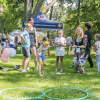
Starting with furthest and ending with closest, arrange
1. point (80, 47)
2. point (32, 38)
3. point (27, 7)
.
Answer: point (27, 7), point (32, 38), point (80, 47)

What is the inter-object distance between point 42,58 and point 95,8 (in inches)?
425

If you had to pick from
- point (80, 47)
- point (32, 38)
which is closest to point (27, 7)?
point (32, 38)

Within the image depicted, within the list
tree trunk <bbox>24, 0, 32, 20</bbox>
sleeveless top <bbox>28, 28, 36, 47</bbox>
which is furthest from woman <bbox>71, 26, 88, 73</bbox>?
tree trunk <bbox>24, 0, 32, 20</bbox>

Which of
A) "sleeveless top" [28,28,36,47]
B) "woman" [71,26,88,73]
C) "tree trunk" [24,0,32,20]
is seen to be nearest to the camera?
"woman" [71,26,88,73]

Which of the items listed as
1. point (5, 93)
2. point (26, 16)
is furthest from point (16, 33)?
point (5, 93)

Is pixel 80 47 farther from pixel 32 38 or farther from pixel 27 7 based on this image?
pixel 27 7

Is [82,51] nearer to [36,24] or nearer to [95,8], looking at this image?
[36,24]

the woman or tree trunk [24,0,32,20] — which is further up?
tree trunk [24,0,32,20]

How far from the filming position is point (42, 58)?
5.05 metres

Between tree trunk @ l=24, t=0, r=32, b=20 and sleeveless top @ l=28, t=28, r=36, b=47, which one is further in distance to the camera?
tree trunk @ l=24, t=0, r=32, b=20

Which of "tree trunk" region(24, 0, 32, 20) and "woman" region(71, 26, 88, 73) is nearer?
"woman" region(71, 26, 88, 73)

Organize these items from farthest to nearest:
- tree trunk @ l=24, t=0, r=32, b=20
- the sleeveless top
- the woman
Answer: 1. tree trunk @ l=24, t=0, r=32, b=20
2. the sleeveless top
3. the woman

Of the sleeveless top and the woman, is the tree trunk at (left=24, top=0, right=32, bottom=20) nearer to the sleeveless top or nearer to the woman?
the sleeveless top

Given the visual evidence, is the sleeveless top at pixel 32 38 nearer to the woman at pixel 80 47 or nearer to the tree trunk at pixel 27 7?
the woman at pixel 80 47
